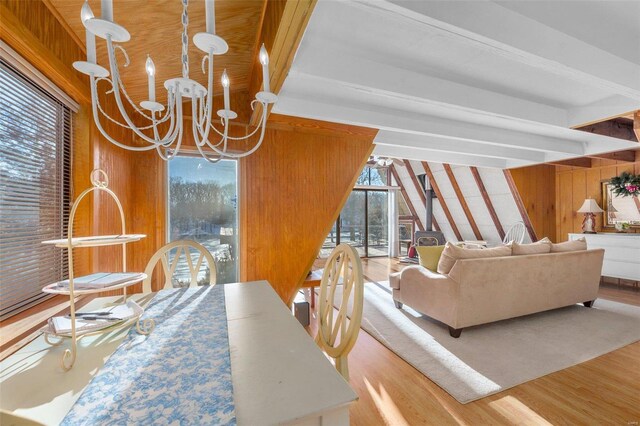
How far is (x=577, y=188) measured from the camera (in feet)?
17.6

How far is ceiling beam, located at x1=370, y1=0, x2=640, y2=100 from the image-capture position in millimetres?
1326

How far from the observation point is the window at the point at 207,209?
2.66 m

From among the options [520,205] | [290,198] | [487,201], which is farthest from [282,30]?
[487,201]

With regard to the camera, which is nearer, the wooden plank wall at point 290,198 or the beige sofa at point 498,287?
the beige sofa at point 498,287

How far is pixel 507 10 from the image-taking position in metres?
1.46

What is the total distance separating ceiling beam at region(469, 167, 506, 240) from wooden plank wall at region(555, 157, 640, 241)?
1016mm

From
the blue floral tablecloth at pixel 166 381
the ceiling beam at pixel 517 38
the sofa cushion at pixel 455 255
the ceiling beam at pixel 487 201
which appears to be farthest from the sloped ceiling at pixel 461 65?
the ceiling beam at pixel 487 201

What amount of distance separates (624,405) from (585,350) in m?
0.79

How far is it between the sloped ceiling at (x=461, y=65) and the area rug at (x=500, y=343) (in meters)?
2.15

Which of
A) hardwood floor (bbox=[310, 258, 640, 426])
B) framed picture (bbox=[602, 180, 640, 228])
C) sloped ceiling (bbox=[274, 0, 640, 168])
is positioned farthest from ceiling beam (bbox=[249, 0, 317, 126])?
framed picture (bbox=[602, 180, 640, 228])

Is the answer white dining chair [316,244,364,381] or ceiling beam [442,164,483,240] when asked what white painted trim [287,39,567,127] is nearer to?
white dining chair [316,244,364,381]

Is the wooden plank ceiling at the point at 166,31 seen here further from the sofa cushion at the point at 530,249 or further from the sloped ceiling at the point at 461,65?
the sofa cushion at the point at 530,249

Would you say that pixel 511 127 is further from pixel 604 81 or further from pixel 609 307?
pixel 609 307

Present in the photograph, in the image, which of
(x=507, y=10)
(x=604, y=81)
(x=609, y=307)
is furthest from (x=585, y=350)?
(x=507, y=10)
